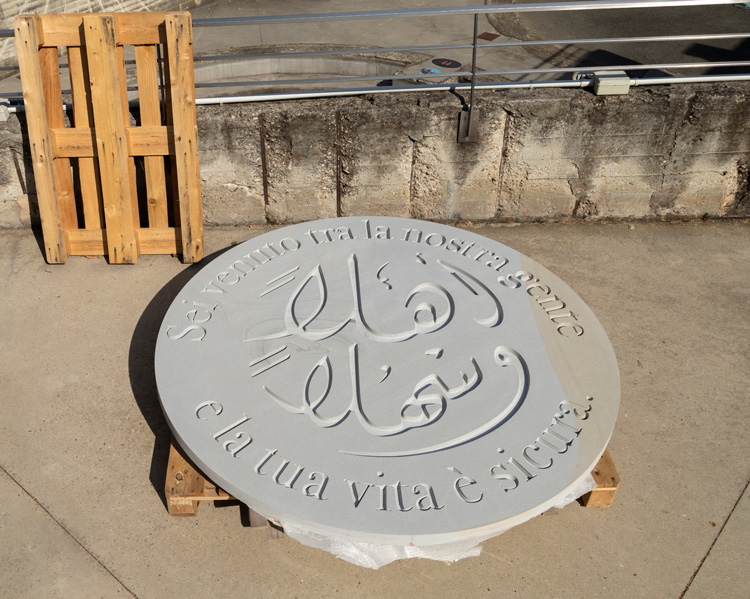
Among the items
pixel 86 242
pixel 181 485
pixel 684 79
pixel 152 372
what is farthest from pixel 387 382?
pixel 684 79

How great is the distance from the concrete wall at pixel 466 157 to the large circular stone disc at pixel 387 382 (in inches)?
36.1

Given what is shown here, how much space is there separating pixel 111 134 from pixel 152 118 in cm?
31

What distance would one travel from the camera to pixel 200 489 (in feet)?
11.5

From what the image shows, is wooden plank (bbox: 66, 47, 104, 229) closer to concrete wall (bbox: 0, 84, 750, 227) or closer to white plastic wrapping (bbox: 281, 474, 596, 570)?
concrete wall (bbox: 0, 84, 750, 227)

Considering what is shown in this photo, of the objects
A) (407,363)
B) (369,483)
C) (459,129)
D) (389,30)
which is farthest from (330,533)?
(389,30)

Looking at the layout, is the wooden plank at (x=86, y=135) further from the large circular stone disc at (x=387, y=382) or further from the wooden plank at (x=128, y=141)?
the large circular stone disc at (x=387, y=382)

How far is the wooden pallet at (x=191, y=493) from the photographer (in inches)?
138

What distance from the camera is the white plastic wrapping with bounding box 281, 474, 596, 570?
320 cm

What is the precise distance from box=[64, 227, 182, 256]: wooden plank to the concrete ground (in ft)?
0.30

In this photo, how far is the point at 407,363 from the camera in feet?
12.6

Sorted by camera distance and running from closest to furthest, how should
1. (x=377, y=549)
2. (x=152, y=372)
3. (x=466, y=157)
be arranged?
(x=377, y=549)
(x=152, y=372)
(x=466, y=157)

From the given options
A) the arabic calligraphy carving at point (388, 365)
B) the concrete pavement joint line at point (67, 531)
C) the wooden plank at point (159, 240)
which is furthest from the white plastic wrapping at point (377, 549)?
the wooden plank at point (159, 240)

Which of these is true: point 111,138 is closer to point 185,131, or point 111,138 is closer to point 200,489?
point 185,131

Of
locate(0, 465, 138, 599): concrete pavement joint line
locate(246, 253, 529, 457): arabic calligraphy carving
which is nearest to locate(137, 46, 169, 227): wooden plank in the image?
locate(246, 253, 529, 457): arabic calligraphy carving
